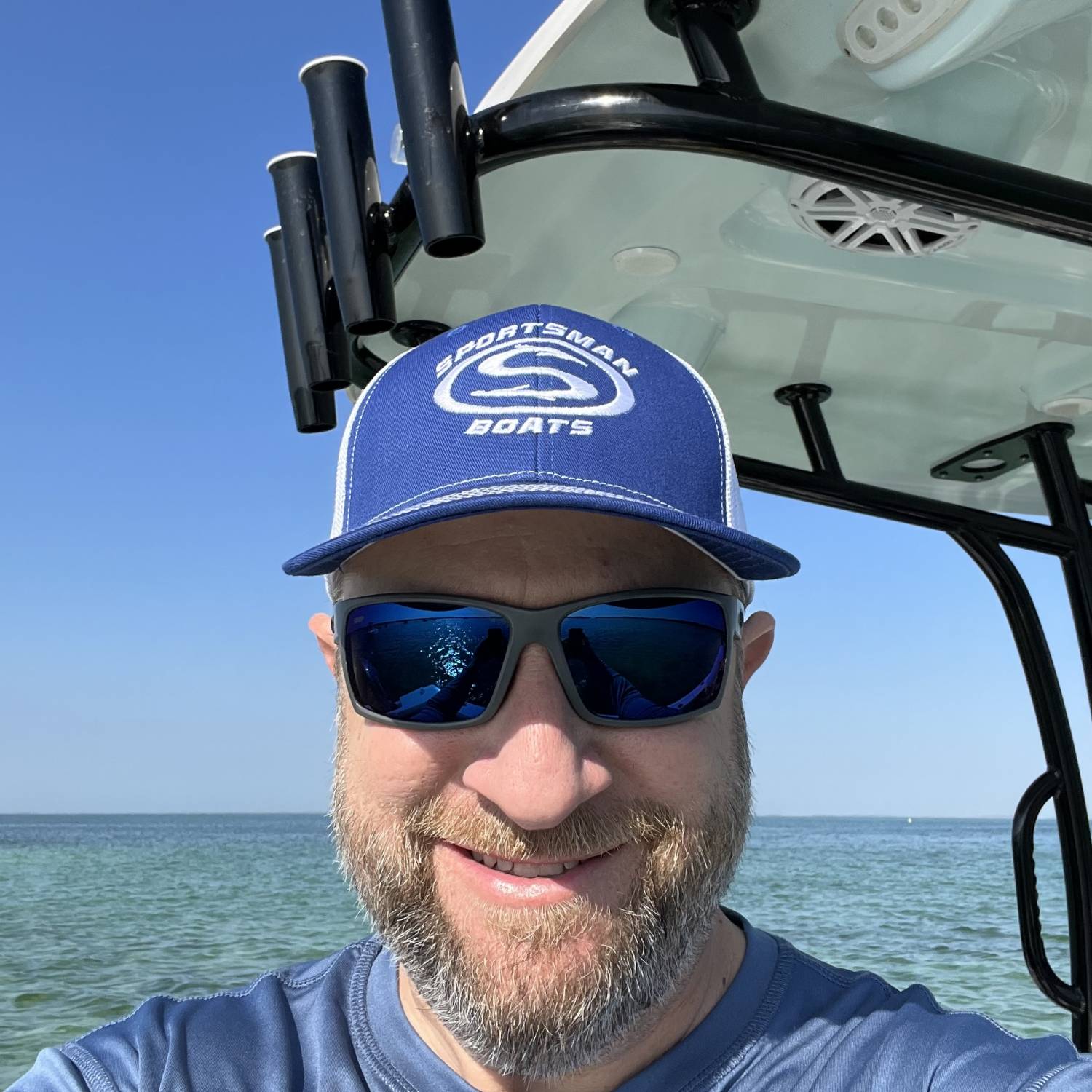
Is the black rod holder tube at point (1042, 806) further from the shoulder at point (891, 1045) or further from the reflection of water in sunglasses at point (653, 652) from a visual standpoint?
the reflection of water in sunglasses at point (653, 652)

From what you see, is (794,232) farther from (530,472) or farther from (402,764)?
(402,764)

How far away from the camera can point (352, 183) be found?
1375 mm

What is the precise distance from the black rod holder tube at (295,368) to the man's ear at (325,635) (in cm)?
26

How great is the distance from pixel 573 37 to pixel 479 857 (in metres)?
0.92

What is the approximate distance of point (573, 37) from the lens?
1.38 m

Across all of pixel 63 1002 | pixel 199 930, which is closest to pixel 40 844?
pixel 199 930

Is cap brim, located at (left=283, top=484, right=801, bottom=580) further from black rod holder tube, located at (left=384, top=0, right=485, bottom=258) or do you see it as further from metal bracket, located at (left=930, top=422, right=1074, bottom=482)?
metal bracket, located at (left=930, top=422, right=1074, bottom=482)

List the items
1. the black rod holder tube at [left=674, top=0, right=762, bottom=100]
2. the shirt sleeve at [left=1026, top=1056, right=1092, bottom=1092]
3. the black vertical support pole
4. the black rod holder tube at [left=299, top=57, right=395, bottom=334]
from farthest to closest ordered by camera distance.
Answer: the black vertical support pole, the black rod holder tube at [left=299, top=57, right=395, bottom=334], the black rod holder tube at [left=674, top=0, right=762, bottom=100], the shirt sleeve at [left=1026, top=1056, right=1092, bottom=1092]

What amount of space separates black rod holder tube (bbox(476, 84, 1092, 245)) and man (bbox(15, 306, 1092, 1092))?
23 centimetres

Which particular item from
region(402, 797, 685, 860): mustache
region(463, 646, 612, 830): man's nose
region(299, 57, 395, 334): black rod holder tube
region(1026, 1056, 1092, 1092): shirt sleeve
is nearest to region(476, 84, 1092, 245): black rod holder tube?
region(299, 57, 395, 334): black rod holder tube

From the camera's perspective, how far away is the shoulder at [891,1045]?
1218 millimetres

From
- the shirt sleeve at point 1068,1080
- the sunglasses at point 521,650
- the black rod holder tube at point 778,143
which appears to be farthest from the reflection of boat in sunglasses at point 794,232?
the shirt sleeve at point 1068,1080

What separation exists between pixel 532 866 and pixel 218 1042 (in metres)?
0.41

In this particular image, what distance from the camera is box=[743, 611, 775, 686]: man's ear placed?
1.58 meters
